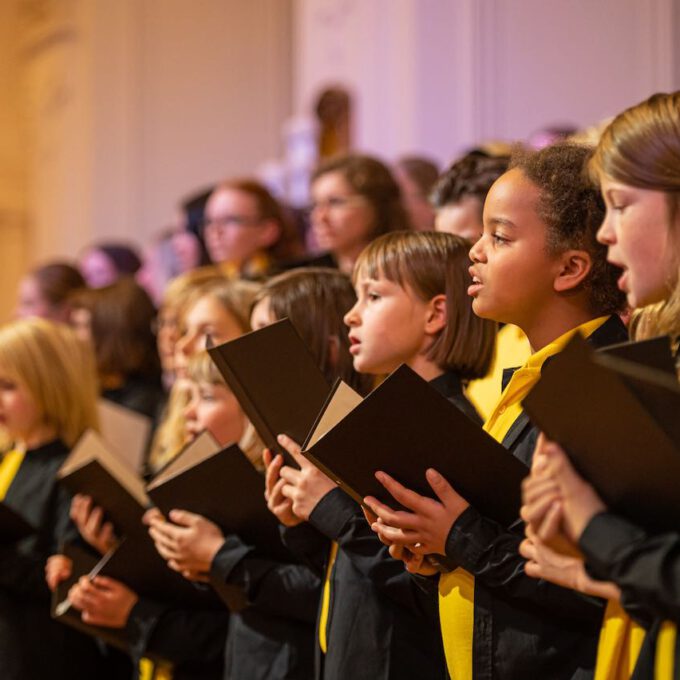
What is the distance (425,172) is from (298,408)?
79.2 inches

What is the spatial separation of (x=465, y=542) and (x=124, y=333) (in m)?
2.96

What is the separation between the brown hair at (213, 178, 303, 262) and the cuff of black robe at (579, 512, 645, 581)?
3001mm

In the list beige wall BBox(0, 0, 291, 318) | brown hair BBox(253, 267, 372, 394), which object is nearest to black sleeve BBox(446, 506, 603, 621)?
brown hair BBox(253, 267, 372, 394)

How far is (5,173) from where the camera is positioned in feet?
34.4

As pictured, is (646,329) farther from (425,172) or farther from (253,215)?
(253,215)

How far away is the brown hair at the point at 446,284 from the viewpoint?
2.34m

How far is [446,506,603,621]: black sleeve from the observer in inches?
71.2

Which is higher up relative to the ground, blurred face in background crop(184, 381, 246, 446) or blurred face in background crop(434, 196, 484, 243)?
blurred face in background crop(434, 196, 484, 243)

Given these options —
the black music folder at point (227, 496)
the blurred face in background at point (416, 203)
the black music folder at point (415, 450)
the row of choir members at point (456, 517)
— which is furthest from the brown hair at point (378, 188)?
the black music folder at point (415, 450)

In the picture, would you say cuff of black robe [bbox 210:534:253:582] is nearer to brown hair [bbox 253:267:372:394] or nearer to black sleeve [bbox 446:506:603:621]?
brown hair [bbox 253:267:372:394]

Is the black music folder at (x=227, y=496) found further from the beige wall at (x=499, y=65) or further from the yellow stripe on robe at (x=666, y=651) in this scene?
the beige wall at (x=499, y=65)

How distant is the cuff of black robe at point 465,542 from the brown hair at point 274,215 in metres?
2.68

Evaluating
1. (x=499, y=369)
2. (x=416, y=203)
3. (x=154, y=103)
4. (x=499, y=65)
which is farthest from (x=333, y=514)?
(x=154, y=103)

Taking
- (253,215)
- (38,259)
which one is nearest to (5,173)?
(38,259)
